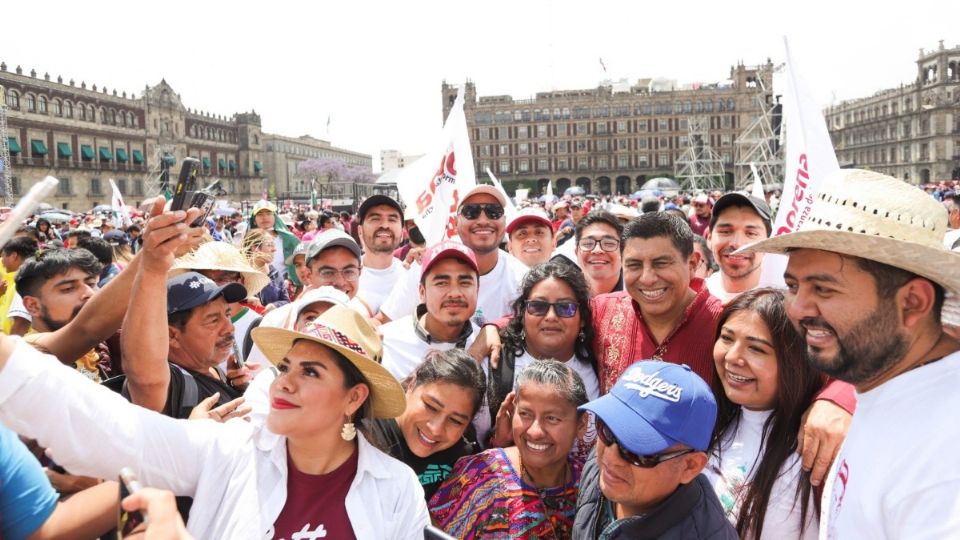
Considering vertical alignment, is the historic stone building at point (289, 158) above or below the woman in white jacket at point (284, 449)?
above

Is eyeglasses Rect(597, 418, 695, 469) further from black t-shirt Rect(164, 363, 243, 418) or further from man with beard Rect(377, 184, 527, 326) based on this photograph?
man with beard Rect(377, 184, 527, 326)

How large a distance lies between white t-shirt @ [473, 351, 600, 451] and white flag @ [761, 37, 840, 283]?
1.25 m

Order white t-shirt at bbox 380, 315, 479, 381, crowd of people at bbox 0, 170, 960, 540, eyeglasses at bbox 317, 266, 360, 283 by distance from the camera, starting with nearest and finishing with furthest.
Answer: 1. crowd of people at bbox 0, 170, 960, 540
2. white t-shirt at bbox 380, 315, 479, 381
3. eyeglasses at bbox 317, 266, 360, 283

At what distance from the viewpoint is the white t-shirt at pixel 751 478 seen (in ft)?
7.17

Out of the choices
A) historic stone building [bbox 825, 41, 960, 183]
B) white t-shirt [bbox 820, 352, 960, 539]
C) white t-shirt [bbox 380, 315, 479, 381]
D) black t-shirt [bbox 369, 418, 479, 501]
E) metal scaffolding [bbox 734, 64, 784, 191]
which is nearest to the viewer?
white t-shirt [bbox 820, 352, 960, 539]

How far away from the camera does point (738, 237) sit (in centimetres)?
409

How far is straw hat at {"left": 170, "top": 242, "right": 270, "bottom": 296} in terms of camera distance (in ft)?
12.7

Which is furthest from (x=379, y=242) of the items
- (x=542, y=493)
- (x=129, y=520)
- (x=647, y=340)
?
(x=129, y=520)

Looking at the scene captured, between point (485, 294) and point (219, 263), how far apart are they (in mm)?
1654

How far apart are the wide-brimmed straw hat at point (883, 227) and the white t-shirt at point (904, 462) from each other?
25 centimetres

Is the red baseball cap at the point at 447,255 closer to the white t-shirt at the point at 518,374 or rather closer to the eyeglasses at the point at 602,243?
the white t-shirt at the point at 518,374

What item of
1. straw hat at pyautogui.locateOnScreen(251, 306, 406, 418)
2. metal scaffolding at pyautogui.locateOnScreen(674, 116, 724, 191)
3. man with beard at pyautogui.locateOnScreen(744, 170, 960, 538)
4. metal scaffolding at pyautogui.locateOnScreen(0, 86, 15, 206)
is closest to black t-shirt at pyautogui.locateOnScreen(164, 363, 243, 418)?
straw hat at pyautogui.locateOnScreen(251, 306, 406, 418)

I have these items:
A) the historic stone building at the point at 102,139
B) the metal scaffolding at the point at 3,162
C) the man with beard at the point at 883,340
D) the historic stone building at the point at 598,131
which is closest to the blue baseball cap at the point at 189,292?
the man with beard at the point at 883,340

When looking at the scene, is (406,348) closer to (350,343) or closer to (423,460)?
(423,460)
